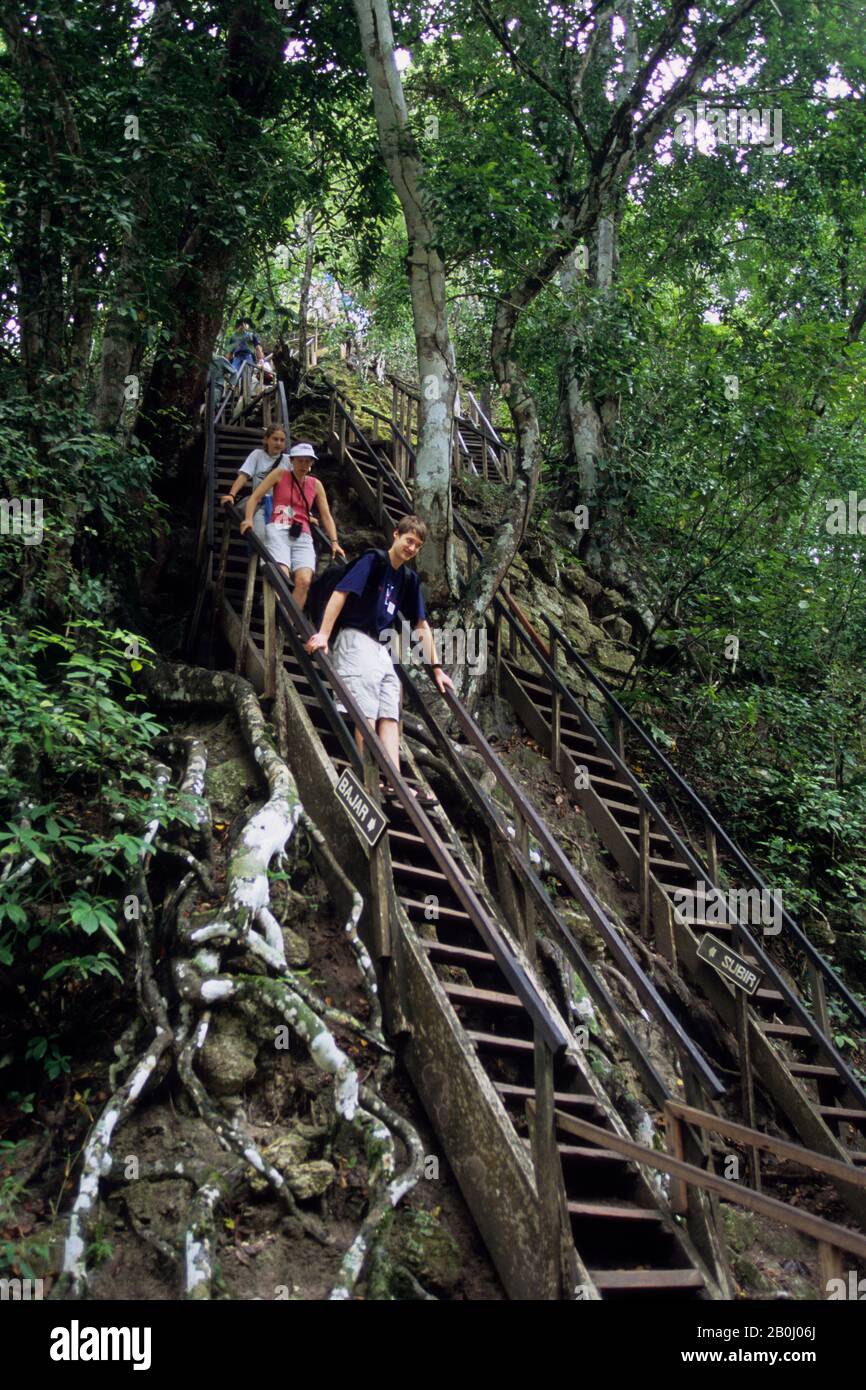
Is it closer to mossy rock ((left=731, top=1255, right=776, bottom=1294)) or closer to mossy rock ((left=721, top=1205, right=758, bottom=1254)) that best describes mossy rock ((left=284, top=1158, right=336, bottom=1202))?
mossy rock ((left=731, top=1255, right=776, bottom=1294))

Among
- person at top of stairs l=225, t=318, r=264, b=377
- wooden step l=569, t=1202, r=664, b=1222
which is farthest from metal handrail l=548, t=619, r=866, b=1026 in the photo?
person at top of stairs l=225, t=318, r=264, b=377

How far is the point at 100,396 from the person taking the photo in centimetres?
844

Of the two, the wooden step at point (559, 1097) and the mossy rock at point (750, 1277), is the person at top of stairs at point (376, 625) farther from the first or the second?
the mossy rock at point (750, 1277)

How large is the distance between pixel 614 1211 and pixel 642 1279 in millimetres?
316

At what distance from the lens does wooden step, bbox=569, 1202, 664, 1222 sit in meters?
4.32

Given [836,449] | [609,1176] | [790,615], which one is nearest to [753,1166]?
[609,1176]

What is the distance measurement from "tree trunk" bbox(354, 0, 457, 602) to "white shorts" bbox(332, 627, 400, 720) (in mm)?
2463

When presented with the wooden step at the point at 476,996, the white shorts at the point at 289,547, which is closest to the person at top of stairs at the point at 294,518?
the white shorts at the point at 289,547

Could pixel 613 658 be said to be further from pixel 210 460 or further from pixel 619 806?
pixel 210 460

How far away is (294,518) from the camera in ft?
26.0

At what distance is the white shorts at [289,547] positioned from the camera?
25.7ft

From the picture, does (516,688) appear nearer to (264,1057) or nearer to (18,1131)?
(264,1057)

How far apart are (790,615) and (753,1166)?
7.28m

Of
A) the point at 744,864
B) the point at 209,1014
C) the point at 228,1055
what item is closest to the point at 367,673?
the point at 209,1014
